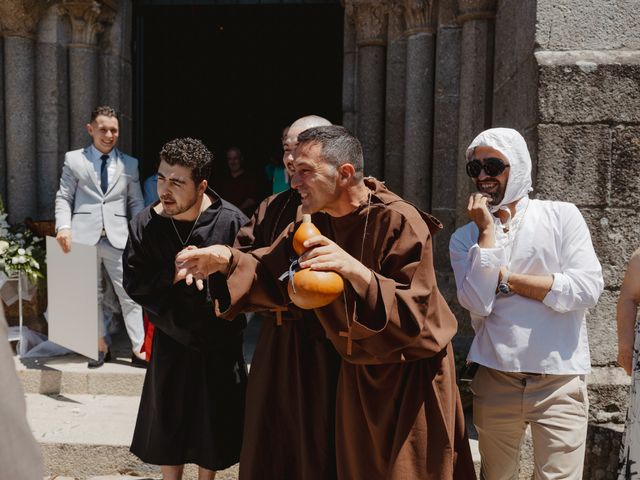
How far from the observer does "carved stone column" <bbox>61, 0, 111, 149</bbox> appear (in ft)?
19.9

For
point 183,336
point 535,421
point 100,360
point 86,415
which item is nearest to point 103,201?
point 100,360

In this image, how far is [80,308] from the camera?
482 cm

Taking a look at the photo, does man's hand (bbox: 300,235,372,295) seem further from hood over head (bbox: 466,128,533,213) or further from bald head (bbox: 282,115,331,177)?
bald head (bbox: 282,115,331,177)

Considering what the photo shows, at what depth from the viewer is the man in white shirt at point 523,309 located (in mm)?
2623

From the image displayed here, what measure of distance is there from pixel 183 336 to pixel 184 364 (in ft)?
0.60

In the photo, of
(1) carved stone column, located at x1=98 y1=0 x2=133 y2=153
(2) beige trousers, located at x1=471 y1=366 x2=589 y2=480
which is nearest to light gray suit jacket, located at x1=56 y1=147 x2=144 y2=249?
(1) carved stone column, located at x1=98 y1=0 x2=133 y2=153

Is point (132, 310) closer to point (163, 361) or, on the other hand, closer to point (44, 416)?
point (44, 416)

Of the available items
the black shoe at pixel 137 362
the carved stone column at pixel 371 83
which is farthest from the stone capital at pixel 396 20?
the black shoe at pixel 137 362

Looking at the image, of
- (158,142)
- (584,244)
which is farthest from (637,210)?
(158,142)

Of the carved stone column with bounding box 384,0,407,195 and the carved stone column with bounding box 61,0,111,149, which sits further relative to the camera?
the carved stone column with bounding box 61,0,111,149

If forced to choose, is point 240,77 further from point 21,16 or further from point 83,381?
point 83,381

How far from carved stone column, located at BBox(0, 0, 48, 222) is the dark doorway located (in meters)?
3.87

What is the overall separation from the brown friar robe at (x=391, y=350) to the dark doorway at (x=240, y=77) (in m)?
7.64

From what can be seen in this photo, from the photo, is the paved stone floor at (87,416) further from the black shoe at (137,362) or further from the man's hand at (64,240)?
the man's hand at (64,240)
